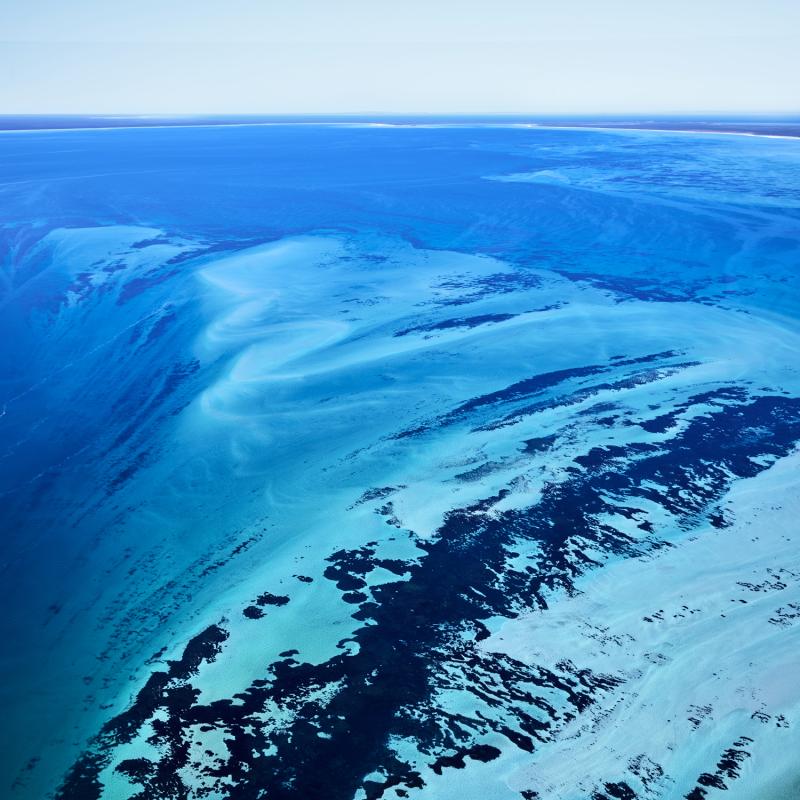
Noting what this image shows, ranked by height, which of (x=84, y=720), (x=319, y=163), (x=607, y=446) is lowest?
(x=84, y=720)

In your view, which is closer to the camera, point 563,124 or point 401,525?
point 401,525

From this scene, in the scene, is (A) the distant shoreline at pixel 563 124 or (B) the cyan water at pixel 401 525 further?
(A) the distant shoreline at pixel 563 124

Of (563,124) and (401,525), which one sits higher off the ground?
(563,124)

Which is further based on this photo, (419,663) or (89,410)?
(89,410)

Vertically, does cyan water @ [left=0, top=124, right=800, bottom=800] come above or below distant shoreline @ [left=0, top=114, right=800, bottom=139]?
below

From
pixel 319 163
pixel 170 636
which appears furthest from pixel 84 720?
pixel 319 163

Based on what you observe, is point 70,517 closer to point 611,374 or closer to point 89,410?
point 89,410

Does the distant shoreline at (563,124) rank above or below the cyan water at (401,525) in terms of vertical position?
above

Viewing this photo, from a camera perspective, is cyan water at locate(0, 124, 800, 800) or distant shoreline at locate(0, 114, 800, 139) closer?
cyan water at locate(0, 124, 800, 800)
